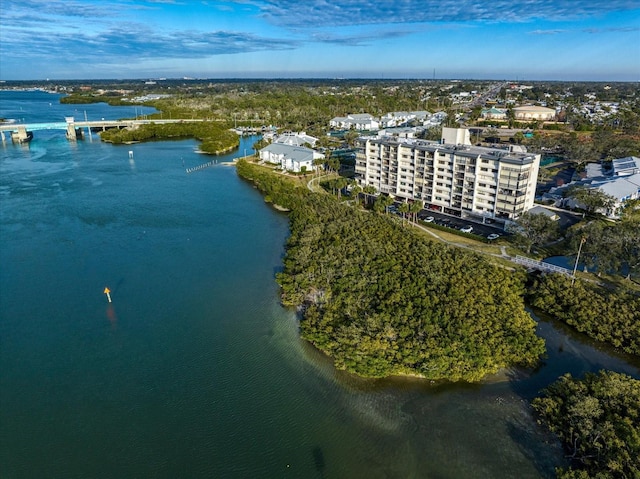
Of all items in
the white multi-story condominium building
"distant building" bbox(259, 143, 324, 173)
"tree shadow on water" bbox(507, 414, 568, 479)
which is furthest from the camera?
"distant building" bbox(259, 143, 324, 173)

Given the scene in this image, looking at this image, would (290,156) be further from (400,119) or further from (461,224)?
(400,119)

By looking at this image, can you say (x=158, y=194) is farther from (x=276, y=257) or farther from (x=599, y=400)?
(x=599, y=400)

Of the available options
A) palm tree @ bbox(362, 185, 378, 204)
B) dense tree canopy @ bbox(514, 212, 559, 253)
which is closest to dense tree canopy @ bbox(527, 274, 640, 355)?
dense tree canopy @ bbox(514, 212, 559, 253)

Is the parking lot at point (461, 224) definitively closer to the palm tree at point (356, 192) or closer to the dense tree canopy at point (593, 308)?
the palm tree at point (356, 192)

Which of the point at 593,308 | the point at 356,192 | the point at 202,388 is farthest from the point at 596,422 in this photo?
the point at 356,192

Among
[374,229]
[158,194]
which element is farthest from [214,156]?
[374,229]

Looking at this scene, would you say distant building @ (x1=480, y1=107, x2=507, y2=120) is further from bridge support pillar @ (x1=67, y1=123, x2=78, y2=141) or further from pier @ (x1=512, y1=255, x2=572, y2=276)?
bridge support pillar @ (x1=67, y1=123, x2=78, y2=141)
